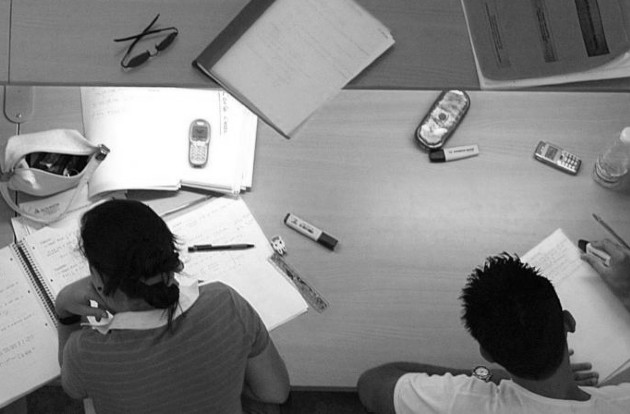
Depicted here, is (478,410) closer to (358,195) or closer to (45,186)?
(358,195)

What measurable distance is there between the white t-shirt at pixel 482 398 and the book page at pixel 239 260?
0.94 ft

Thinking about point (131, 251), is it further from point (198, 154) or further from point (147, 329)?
point (198, 154)

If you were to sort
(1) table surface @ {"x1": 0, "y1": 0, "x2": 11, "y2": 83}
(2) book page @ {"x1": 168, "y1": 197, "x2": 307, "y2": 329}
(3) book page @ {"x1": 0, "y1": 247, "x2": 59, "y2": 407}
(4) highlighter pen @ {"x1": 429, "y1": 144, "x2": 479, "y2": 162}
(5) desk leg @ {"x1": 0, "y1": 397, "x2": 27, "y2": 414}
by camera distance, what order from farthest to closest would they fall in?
(5) desk leg @ {"x1": 0, "y1": 397, "x2": 27, "y2": 414}
(4) highlighter pen @ {"x1": 429, "y1": 144, "x2": 479, "y2": 162}
(2) book page @ {"x1": 168, "y1": 197, "x2": 307, "y2": 329}
(3) book page @ {"x1": 0, "y1": 247, "x2": 59, "y2": 407}
(1) table surface @ {"x1": 0, "y1": 0, "x2": 11, "y2": 83}

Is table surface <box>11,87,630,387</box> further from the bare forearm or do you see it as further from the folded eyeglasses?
the folded eyeglasses

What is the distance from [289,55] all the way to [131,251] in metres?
0.41

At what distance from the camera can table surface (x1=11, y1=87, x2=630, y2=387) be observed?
1502mm

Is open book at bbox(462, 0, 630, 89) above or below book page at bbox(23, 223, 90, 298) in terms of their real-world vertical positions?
above

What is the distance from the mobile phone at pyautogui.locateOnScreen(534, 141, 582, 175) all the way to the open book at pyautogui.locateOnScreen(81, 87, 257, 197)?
0.67m

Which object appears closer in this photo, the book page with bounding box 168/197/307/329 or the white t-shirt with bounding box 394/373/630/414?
the white t-shirt with bounding box 394/373/630/414

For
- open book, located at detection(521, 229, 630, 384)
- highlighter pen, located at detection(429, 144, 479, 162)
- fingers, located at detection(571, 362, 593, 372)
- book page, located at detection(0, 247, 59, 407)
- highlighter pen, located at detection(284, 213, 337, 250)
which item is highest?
highlighter pen, located at detection(429, 144, 479, 162)

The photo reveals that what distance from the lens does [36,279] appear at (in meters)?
1.45

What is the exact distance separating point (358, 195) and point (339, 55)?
51cm

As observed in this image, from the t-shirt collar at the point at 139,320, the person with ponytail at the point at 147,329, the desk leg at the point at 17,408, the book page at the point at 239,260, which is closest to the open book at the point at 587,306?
the book page at the point at 239,260

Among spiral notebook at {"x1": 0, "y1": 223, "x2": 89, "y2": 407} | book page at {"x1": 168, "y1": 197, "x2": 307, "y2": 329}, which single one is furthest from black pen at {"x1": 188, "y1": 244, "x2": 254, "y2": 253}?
spiral notebook at {"x1": 0, "y1": 223, "x2": 89, "y2": 407}
